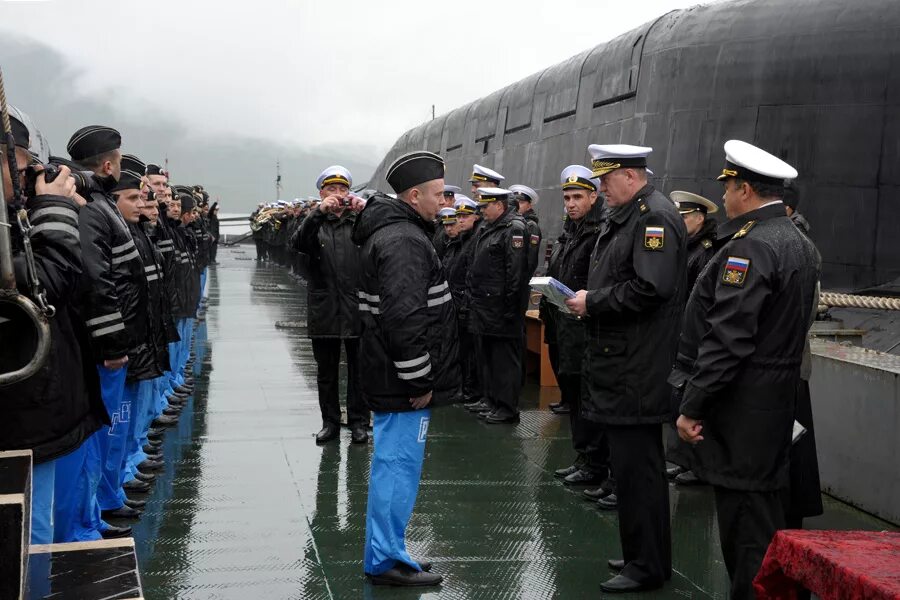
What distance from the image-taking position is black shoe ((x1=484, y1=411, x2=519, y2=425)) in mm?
8555

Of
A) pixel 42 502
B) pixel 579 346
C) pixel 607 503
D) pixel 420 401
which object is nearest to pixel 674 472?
pixel 607 503

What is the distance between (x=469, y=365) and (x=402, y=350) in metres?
5.86

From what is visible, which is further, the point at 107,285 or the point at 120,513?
the point at 120,513

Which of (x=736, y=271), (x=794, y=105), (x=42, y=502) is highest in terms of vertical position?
(x=794, y=105)

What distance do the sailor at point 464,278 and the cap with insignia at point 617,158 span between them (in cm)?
465

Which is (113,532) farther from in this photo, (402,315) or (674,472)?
(674,472)

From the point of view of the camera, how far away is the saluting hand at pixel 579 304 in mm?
4824

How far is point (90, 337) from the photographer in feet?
15.1

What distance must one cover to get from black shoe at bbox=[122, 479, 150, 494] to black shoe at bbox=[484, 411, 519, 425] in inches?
127

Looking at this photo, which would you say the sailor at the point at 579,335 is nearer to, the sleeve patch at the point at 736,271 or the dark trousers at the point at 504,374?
the dark trousers at the point at 504,374

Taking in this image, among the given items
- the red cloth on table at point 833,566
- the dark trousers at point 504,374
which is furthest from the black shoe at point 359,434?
the red cloth on table at point 833,566

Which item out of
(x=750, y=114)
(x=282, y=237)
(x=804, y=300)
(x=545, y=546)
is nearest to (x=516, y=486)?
(x=545, y=546)

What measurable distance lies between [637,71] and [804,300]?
33.4 ft

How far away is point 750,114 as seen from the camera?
35.6 feet
